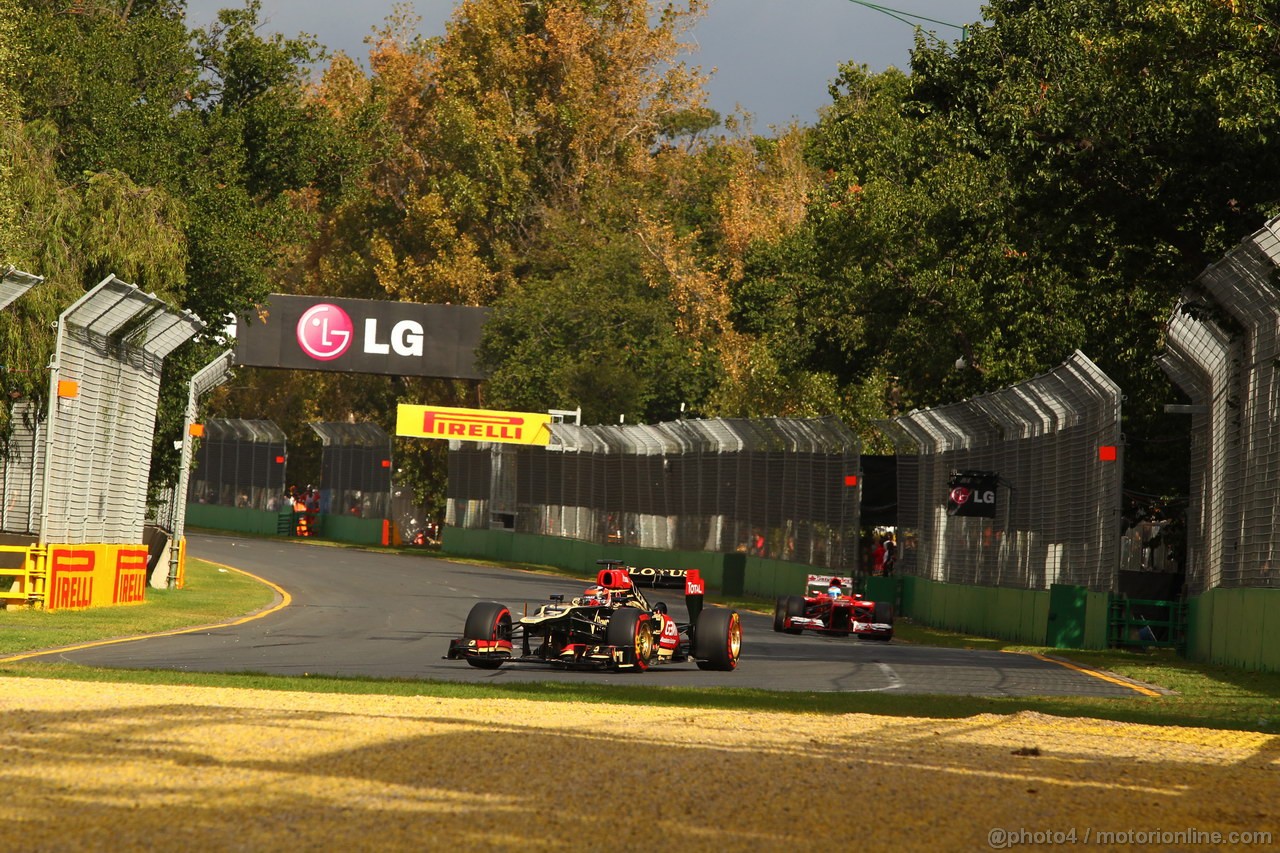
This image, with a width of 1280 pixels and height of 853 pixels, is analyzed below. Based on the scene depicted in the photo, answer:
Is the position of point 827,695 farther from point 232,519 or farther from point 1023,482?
point 232,519

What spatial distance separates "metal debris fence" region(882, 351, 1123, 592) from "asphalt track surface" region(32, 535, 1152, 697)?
253cm

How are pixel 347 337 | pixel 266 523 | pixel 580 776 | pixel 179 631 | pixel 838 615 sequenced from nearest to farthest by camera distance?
pixel 580 776, pixel 179 631, pixel 838 615, pixel 347 337, pixel 266 523

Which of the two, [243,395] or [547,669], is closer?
[547,669]

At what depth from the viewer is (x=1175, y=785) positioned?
938 centimetres

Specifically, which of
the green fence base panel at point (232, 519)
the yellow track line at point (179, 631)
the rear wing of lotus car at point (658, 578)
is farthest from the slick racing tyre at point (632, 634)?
the green fence base panel at point (232, 519)

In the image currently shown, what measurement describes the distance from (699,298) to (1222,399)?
43.4 m

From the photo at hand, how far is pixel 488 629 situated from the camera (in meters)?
17.4

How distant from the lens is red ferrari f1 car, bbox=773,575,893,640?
1002 inches

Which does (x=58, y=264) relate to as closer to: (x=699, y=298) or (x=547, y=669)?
(x=547, y=669)

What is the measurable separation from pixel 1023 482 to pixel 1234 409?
6628 millimetres

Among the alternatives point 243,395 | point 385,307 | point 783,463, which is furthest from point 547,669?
point 243,395

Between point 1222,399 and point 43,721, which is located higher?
point 1222,399

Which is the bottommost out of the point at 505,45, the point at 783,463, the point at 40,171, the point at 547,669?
the point at 547,669

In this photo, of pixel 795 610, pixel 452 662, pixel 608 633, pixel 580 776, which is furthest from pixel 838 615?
pixel 580 776
